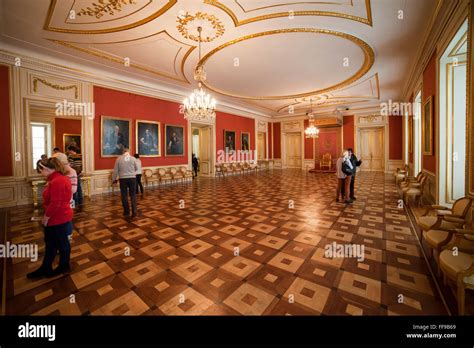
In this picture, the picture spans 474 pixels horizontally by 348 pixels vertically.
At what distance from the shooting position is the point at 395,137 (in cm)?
1362

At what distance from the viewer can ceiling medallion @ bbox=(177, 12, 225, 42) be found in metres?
4.70

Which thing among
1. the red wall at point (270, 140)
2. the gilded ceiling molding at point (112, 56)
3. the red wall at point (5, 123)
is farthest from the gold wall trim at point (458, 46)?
the red wall at point (270, 140)

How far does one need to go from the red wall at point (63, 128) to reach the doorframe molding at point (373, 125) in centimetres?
1538

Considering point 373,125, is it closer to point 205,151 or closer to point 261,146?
point 261,146

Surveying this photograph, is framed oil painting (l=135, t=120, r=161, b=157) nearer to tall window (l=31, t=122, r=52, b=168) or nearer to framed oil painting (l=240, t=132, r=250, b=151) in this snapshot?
tall window (l=31, t=122, r=52, b=168)

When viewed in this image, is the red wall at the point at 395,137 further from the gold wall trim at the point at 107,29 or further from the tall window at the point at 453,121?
the gold wall trim at the point at 107,29

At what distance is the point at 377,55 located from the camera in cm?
A: 659

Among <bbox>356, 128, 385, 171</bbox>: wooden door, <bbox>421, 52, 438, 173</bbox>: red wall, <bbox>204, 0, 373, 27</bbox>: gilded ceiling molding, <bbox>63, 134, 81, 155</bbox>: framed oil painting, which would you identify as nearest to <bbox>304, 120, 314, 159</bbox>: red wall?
<bbox>356, 128, 385, 171</bbox>: wooden door

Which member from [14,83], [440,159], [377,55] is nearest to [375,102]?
[377,55]

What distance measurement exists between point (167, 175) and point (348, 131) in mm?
12378

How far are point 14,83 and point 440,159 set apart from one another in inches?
425

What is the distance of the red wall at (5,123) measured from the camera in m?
5.89

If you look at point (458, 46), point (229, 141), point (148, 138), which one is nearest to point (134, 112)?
point (148, 138)
